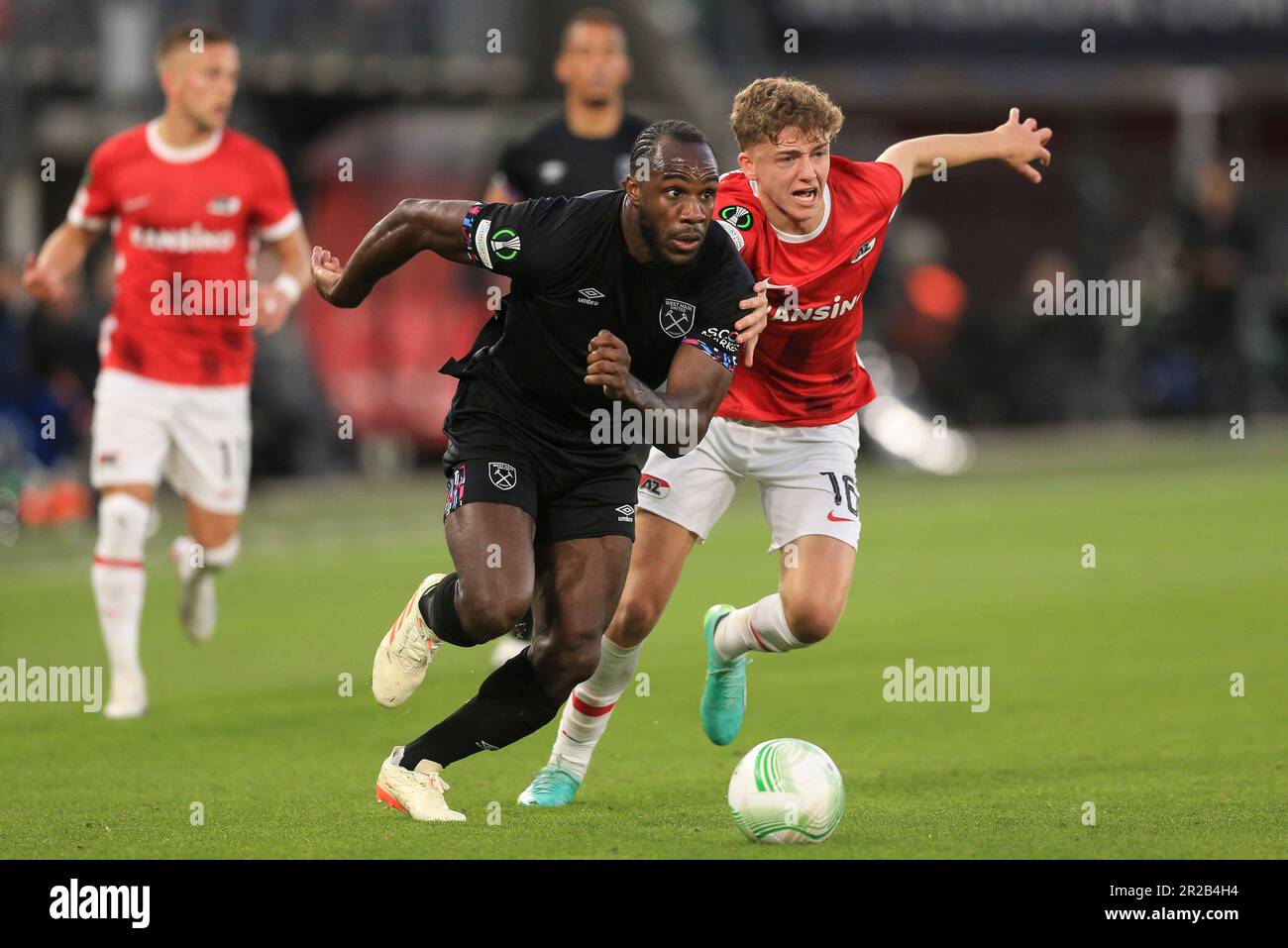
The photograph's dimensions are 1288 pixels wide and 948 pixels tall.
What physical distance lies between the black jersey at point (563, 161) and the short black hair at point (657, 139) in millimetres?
3875

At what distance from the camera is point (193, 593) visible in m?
11.2

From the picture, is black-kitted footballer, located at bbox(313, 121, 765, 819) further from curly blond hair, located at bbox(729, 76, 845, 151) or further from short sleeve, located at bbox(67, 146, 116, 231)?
short sleeve, located at bbox(67, 146, 116, 231)

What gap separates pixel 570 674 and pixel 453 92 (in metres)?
17.9

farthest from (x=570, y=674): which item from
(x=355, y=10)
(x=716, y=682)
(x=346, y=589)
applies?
(x=355, y=10)

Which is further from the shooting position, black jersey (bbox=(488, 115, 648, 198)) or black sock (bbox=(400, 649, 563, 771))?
black jersey (bbox=(488, 115, 648, 198))

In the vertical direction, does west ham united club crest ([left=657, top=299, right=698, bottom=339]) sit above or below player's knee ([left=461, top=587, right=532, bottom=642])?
above

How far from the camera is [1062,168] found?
32.6m

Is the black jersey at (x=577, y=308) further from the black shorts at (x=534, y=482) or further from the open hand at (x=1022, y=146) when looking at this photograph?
the open hand at (x=1022, y=146)

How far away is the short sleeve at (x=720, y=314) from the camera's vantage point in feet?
23.5

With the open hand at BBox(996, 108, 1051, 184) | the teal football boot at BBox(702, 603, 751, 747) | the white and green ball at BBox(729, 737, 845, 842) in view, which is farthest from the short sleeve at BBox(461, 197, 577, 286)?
the open hand at BBox(996, 108, 1051, 184)

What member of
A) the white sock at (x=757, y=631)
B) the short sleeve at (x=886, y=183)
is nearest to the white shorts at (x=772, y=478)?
the white sock at (x=757, y=631)

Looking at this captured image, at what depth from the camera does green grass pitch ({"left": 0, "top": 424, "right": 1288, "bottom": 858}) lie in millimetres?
7242

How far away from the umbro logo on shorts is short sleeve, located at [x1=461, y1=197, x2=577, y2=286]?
629 millimetres
